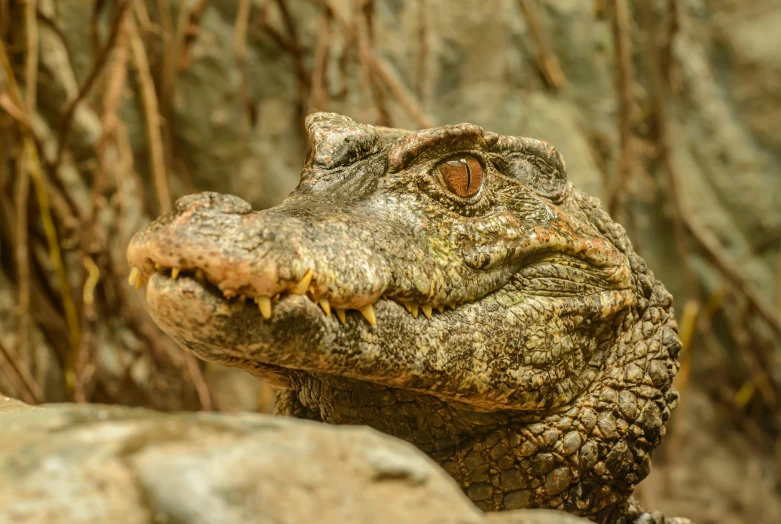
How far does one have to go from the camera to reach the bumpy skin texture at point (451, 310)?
4.83ft

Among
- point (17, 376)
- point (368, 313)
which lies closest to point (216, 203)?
point (368, 313)

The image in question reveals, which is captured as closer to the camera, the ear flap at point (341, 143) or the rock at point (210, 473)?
the rock at point (210, 473)

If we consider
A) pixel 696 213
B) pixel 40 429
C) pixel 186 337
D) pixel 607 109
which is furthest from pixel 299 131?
pixel 40 429

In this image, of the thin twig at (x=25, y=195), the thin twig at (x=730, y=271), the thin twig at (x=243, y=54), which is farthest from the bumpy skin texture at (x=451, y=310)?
the thin twig at (x=730, y=271)

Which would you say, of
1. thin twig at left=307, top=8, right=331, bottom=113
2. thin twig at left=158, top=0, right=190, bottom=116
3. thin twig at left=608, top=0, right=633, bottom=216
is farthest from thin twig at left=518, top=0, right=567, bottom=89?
thin twig at left=158, top=0, right=190, bottom=116

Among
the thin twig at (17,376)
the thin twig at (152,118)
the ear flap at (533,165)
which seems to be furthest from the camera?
the thin twig at (152,118)

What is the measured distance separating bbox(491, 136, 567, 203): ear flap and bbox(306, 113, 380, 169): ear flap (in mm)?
323

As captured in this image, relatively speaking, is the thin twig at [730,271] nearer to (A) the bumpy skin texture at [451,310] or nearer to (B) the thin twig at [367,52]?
(B) the thin twig at [367,52]

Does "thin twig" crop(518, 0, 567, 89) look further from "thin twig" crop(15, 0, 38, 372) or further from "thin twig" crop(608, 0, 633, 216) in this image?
"thin twig" crop(15, 0, 38, 372)

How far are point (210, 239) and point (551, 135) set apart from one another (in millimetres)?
4280

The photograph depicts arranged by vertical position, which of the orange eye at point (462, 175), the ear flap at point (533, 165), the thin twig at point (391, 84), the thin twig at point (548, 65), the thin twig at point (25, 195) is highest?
the thin twig at point (548, 65)

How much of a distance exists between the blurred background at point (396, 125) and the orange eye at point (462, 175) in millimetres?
1924

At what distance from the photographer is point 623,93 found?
4.29 meters

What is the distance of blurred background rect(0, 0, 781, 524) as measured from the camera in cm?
394
